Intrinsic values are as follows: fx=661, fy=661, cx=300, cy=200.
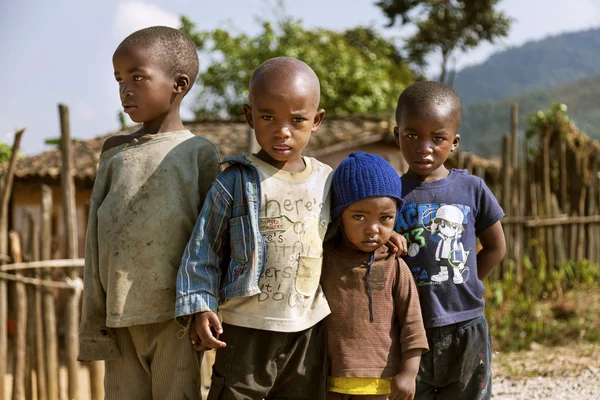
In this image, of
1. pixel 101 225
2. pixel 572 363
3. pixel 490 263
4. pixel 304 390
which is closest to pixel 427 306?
pixel 490 263

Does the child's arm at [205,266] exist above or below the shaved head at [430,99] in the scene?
below

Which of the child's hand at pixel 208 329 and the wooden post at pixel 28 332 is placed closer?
the child's hand at pixel 208 329

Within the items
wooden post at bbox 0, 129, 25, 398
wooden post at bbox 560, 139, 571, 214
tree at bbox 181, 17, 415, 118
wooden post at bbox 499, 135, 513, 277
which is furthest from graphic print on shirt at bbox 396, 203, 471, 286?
tree at bbox 181, 17, 415, 118

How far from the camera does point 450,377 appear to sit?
252 centimetres

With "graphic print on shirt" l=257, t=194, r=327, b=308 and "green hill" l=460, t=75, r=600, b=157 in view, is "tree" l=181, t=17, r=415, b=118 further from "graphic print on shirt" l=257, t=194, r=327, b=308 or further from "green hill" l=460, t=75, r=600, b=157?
"green hill" l=460, t=75, r=600, b=157

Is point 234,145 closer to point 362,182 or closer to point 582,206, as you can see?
point 582,206

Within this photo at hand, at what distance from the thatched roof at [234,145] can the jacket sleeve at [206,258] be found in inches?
285

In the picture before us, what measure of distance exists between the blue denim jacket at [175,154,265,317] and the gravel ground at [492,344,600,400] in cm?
311

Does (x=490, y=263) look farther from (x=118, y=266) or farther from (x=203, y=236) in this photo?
(x=118, y=266)

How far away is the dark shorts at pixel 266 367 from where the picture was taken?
7.07 feet

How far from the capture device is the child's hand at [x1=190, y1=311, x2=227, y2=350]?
6.82 feet

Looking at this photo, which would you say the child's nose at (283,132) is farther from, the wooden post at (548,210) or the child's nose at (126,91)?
the wooden post at (548,210)

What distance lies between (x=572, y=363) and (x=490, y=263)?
A: 3.43m

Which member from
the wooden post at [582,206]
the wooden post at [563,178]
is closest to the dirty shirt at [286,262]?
the wooden post at [582,206]
